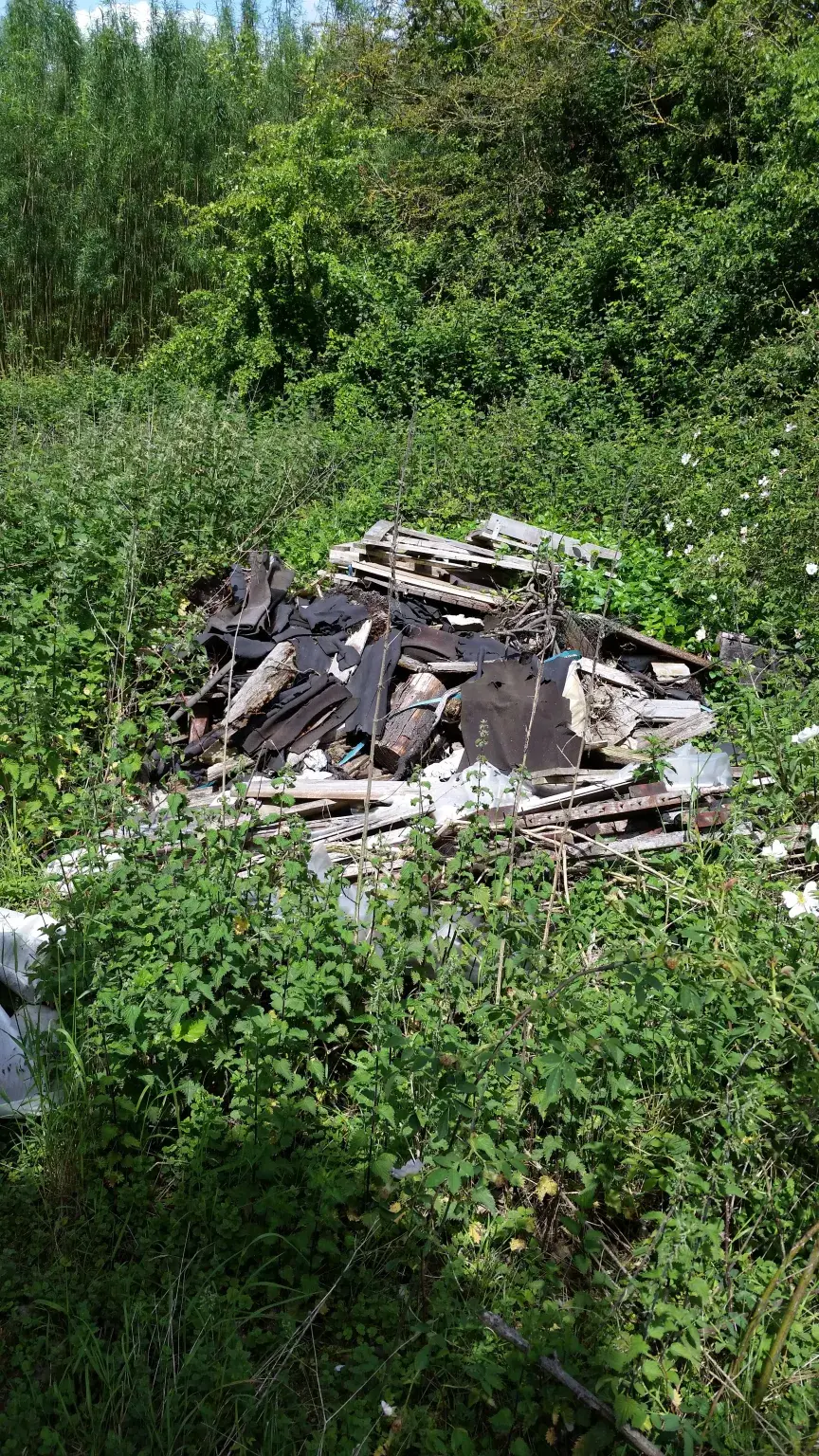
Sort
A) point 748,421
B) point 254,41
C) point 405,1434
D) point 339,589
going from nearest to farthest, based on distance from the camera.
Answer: point 405,1434 < point 339,589 < point 748,421 < point 254,41

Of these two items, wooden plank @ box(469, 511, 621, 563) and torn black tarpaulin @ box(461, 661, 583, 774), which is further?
wooden plank @ box(469, 511, 621, 563)

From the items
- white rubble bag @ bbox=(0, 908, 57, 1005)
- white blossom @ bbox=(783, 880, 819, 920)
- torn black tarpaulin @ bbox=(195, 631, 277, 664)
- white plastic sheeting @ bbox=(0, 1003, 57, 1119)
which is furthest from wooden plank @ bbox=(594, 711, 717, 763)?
white plastic sheeting @ bbox=(0, 1003, 57, 1119)

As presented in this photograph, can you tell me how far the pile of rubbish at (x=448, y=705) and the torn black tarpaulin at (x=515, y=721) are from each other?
1 cm

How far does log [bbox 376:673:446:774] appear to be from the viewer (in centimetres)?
464

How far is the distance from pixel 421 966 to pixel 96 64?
16.5 meters

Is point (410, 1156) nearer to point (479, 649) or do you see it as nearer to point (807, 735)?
point (807, 735)

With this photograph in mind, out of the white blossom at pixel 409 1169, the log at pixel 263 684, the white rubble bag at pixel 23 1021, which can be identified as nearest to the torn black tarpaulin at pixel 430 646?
the log at pixel 263 684

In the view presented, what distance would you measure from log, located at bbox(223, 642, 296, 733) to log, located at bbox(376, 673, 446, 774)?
0.64m

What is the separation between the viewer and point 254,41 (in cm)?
1256

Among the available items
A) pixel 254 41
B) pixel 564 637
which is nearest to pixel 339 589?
pixel 564 637

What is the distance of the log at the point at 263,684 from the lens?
16.1 ft

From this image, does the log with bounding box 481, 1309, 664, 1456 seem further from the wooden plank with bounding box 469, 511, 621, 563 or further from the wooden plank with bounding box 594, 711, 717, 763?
the wooden plank with bounding box 469, 511, 621, 563

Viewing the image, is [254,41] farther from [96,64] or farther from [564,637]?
[564,637]

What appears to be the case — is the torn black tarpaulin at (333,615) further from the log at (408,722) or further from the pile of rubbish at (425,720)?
the log at (408,722)
